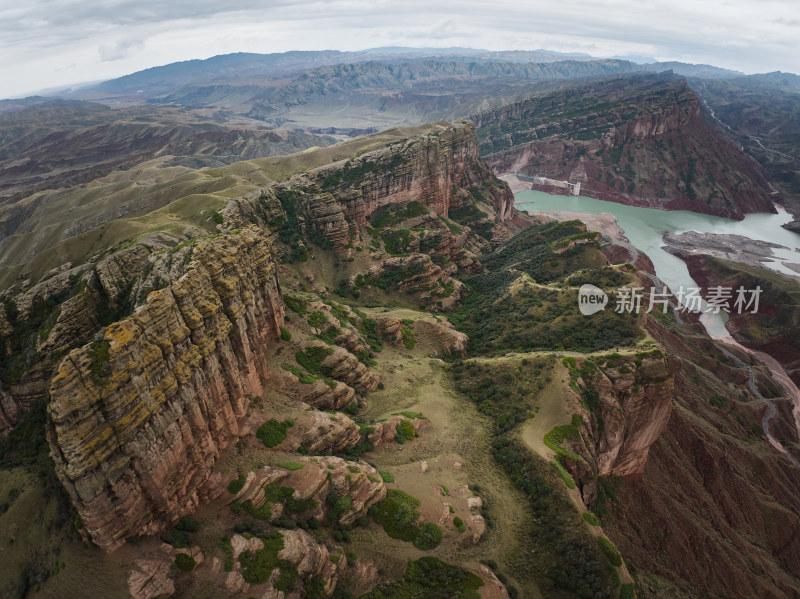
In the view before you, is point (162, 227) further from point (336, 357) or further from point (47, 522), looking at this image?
point (47, 522)

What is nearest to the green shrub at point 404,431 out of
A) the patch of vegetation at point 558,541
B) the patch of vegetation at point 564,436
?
the patch of vegetation at point 558,541

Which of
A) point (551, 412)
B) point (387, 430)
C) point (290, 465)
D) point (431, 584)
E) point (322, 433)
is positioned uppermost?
point (290, 465)

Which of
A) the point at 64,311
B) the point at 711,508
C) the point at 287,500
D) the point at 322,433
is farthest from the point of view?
the point at 711,508

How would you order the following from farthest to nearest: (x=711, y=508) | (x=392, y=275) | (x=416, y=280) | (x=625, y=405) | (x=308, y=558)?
(x=392, y=275), (x=416, y=280), (x=711, y=508), (x=625, y=405), (x=308, y=558)

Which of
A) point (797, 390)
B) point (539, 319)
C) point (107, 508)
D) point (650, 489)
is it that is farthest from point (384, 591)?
point (797, 390)

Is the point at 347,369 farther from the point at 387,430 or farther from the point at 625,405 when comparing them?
the point at 625,405

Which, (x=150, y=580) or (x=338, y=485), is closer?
(x=150, y=580)

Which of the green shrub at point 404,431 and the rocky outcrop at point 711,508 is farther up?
the green shrub at point 404,431

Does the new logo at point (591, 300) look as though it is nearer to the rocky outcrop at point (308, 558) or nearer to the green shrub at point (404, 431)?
the green shrub at point (404, 431)

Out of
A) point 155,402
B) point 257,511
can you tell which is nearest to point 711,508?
point 257,511
